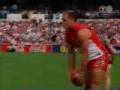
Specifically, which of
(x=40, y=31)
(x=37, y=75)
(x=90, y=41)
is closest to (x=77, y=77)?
(x=90, y=41)

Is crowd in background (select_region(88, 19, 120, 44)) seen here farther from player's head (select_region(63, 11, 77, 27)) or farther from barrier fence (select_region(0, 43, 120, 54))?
player's head (select_region(63, 11, 77, 27))

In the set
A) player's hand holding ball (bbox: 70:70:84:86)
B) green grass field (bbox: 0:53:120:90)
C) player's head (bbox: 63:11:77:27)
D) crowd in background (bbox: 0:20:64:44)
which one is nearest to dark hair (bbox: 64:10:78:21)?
player's head (bbox: 63:11:77:27)

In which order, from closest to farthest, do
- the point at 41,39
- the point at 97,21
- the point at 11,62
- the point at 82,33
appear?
the point at 82,33 → the point at 11,62 → the point at 41,39 → the point at 97,21

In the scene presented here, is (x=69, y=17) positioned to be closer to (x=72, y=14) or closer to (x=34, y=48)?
(x=72, y=14)

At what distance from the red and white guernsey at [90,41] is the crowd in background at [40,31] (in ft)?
66.0

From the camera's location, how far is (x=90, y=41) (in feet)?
24.2

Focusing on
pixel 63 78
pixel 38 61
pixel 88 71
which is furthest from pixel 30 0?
pixel 88 71

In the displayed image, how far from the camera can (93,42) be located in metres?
7.45

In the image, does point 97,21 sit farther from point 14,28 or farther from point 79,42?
point 79,42

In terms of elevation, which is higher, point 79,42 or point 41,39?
point 79,42

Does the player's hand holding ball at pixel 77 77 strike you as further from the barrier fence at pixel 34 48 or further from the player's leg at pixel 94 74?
the barrier fence at pixel 34 48

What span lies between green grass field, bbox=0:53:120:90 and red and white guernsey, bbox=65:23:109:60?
511cm

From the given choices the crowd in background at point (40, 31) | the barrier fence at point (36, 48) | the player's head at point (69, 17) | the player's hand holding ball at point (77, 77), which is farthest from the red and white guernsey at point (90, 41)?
the crowd in background at point (40, 31)

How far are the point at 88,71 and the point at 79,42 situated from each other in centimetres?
54
